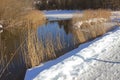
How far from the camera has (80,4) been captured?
44156mm

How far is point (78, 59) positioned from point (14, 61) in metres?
2.95

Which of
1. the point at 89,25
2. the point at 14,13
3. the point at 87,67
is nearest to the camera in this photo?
the point at 87,67

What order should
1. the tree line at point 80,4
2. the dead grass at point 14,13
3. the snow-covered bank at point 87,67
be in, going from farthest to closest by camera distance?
the tree line at point 80,4
the dead grass at point 14,13
the snow-covered bank at point 87,67

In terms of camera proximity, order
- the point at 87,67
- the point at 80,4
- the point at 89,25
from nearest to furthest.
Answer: the point at 87,67 → the point at 89,25 → the point at 80,4

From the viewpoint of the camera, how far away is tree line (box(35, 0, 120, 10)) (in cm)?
3967

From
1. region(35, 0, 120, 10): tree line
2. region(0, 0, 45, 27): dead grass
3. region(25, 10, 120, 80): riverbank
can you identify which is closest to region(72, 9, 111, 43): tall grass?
region(25, 10, 120, 80): riverbank

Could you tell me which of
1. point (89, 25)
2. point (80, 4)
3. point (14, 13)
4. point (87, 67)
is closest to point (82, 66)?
point (87, 67)

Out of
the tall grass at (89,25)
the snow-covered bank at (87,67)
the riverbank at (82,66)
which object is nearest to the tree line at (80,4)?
the tall grass at (89,25)

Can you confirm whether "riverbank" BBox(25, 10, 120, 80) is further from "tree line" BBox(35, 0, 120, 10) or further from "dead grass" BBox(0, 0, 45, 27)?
"tree line" BBox(35, 0, 120, 10)

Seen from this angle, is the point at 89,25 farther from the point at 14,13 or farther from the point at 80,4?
the point at 80,4

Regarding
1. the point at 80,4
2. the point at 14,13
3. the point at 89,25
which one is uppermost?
the point at 14,13

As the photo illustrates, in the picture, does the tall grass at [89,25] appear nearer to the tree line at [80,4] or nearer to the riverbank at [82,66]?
the riverbank at [82,66]

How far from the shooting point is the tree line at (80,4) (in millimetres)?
39672

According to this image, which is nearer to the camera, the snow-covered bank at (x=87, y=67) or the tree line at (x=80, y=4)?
the snow-covered bank at (x=87, y=67)
